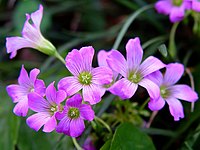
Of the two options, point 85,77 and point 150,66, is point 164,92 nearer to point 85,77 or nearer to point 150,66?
point 150,66

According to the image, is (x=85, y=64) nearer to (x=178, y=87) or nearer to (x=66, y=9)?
(x=178, y=87)

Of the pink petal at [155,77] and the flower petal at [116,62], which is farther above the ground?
the flower petal at [116,62]

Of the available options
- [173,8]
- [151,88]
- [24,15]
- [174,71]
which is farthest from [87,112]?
[24,15]

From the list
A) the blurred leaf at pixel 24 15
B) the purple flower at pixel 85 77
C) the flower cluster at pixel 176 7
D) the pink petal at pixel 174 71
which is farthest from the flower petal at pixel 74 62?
the blurred leaf at pixel 24 15

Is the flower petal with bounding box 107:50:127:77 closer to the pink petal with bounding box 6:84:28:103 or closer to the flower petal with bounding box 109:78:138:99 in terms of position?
the flower petal with bounding box 109:78:138:99

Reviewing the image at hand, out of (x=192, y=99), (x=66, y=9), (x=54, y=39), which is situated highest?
(x=192, y=99)

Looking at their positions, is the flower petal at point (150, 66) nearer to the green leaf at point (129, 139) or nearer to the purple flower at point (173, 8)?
the green leaf at point (129, 139)

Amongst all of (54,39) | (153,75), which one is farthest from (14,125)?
(54,39)
